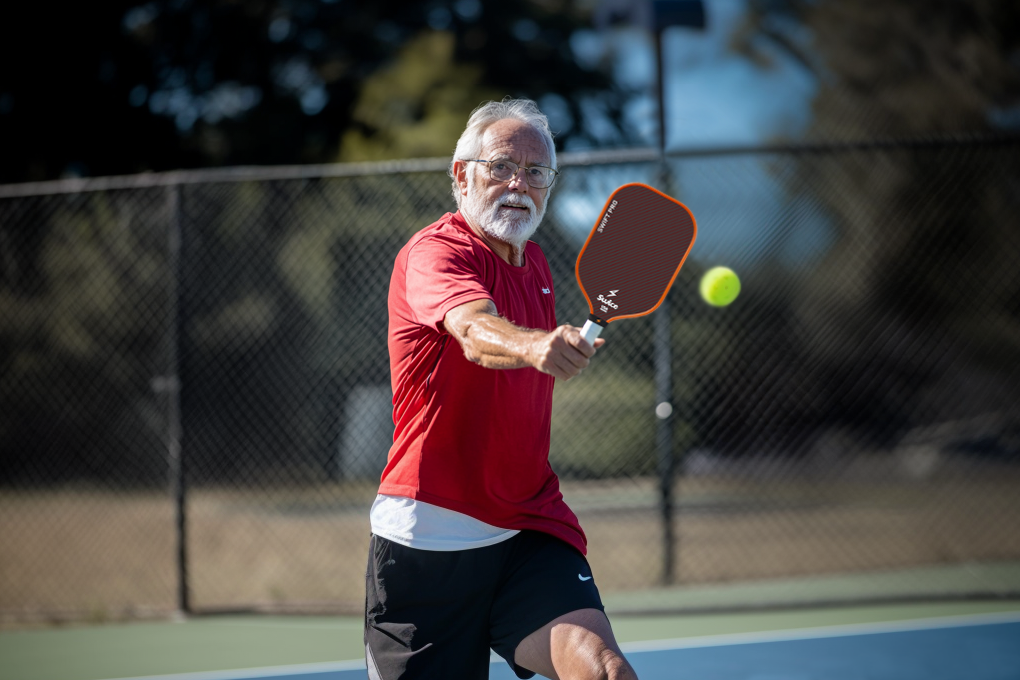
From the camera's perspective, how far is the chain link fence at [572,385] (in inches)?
241

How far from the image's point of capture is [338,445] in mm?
7965

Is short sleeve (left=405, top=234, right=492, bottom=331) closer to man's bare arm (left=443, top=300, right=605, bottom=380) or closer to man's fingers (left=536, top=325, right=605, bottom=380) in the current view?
man's bare arm (left=443, top=300, right=605, bottom=380)

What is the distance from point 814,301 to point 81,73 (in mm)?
14055

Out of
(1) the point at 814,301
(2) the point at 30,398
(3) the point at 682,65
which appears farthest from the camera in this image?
(3) the point at 682,65

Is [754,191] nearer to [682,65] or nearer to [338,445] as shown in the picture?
[338,445]

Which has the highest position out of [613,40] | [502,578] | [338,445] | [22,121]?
[613,40]

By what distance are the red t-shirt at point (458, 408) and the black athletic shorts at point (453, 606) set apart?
14 cm

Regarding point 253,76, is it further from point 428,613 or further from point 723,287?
point 428,613

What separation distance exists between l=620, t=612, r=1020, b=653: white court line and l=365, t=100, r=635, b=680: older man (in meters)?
2.54

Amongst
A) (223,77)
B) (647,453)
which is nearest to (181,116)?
(223,77)

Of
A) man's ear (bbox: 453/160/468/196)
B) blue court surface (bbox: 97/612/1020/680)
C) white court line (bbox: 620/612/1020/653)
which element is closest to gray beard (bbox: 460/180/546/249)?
man's ear (bbox: 453/160/468/196)

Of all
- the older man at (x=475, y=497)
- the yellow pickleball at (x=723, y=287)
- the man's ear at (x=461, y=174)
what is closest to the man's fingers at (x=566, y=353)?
the older man at (x=475, y=497)

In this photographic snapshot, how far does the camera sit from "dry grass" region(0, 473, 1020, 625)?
255 inches

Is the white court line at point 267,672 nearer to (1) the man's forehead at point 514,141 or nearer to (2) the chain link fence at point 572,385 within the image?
(2) the chain link fence at point 572,385
